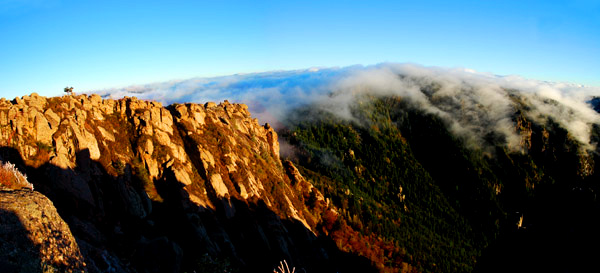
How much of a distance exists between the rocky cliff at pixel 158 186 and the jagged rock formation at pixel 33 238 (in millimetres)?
12160

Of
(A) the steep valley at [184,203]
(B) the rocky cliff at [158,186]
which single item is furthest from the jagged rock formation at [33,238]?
(B) the rocky cliff at [158,186]

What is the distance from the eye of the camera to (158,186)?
63.5 metres

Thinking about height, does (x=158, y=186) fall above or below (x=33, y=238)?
below

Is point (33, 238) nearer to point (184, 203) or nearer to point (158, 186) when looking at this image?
point (184, 203)

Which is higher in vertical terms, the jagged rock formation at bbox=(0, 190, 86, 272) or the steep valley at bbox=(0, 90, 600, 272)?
the jagged rock formation at bbox=(0, 190, 86, 272)

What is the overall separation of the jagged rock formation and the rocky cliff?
12.2 m

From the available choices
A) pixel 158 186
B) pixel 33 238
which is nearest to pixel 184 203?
pixel 158 186

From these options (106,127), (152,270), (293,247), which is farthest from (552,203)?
(106,127)

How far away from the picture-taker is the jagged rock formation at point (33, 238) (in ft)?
42.5

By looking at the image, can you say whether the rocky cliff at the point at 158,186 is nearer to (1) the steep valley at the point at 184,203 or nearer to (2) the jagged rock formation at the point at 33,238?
(1) the steep valley at the point at 184,203

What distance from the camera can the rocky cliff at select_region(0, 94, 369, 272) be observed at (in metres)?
43.7

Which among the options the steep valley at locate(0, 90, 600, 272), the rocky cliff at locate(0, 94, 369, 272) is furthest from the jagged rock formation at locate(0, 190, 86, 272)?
the rocky cliff at locate(0, 94, 369, 272)

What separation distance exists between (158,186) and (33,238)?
52.2 m

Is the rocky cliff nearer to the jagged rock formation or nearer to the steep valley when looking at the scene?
the steep valley
